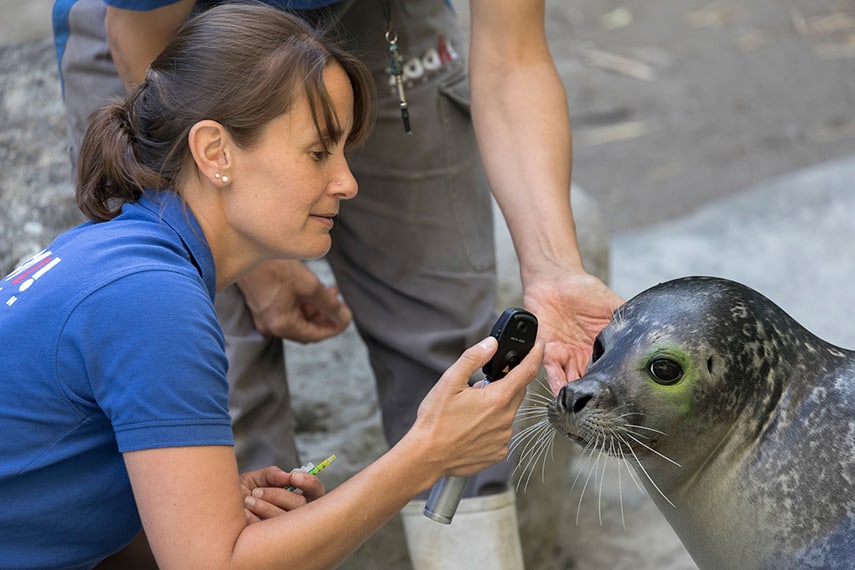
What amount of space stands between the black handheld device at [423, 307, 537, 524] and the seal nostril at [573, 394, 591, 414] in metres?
0.14

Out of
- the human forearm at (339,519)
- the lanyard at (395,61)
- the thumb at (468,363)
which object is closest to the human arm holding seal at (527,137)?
the lanyard at (395,61)

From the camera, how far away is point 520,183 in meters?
2.48

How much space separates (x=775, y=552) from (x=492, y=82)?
3.74ft

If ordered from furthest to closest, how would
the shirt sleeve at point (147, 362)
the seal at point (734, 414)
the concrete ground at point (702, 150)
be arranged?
1. the concrete ground at point (702, 150)
2. the seal at point (734, 414)
3. the shirt sleeve at point (147, 362)

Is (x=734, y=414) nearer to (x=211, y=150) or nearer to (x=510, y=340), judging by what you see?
(x=510, y=340)

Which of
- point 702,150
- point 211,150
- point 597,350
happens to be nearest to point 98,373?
point 211,150

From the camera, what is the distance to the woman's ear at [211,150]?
6.33 ft

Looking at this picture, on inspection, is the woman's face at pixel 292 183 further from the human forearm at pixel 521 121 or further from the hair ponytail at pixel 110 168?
the human forearm at pixel 521 121

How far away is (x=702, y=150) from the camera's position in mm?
5957

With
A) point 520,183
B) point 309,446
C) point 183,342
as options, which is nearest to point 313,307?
point 309,446

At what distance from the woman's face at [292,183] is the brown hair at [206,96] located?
0.07ft

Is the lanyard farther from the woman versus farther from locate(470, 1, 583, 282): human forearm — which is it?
the woman

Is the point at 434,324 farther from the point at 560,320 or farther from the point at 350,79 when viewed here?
the point at 350,79

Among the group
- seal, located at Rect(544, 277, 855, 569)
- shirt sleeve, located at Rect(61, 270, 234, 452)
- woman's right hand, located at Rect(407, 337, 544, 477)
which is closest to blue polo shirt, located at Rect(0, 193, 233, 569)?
shirt sleeve, located at Rect(61, 270, 234, 452)
